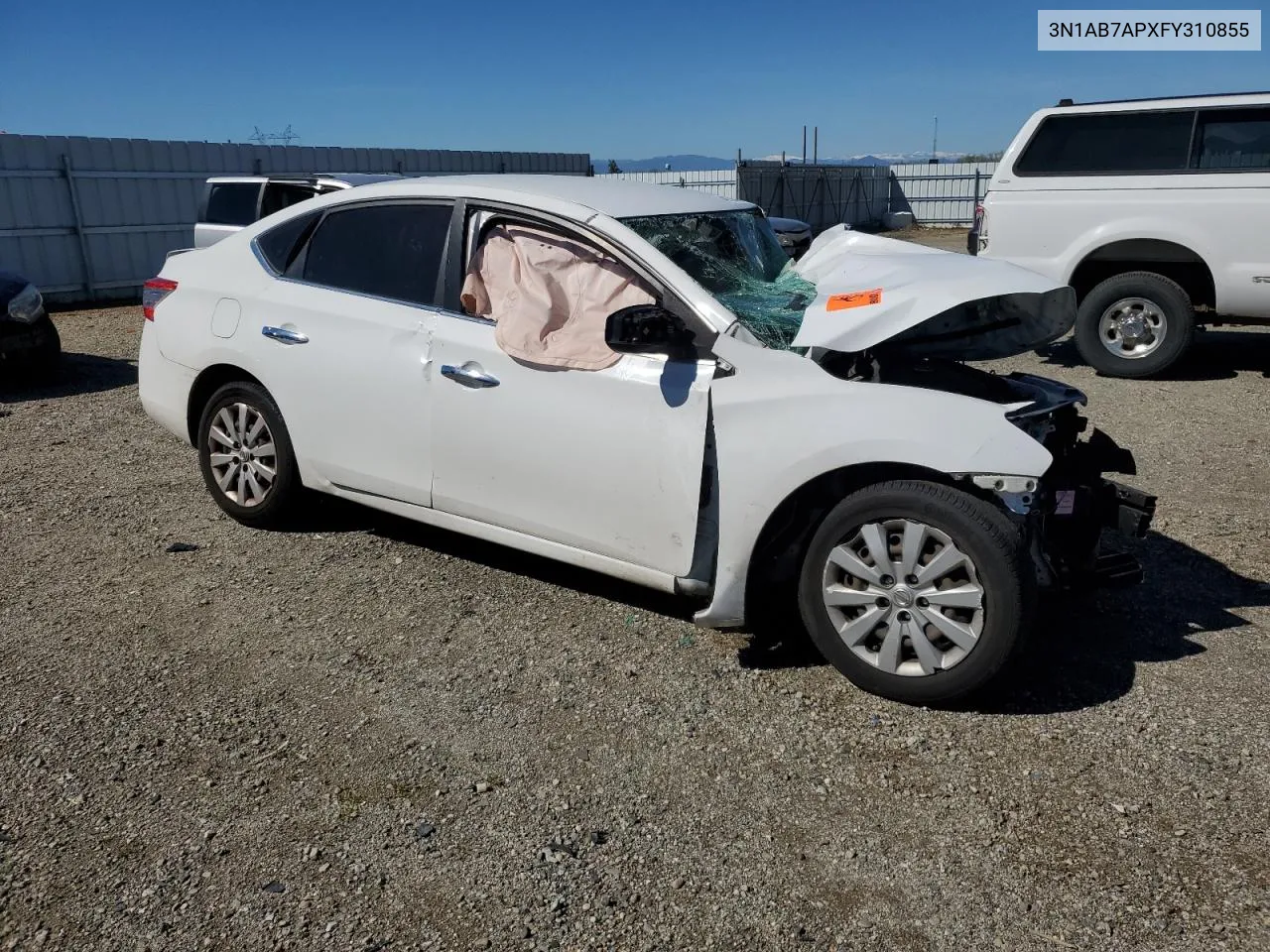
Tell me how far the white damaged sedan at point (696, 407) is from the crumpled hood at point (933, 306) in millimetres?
14

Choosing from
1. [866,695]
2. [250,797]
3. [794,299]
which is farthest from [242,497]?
[866,695]

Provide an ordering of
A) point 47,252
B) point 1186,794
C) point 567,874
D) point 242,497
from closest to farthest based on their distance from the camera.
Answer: point 567,874 < point 1186,794 < point 242,497 < point 47,252

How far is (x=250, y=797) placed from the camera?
10.3ft

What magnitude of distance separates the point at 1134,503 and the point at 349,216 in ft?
11.7

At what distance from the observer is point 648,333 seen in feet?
12.0

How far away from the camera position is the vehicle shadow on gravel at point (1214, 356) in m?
9.49

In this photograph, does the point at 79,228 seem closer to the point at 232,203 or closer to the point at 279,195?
the point at 232,203

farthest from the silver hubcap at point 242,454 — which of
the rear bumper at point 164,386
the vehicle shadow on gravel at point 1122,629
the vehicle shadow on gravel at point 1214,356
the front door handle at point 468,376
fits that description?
the vehicle shadow on gravel at point 1214,356

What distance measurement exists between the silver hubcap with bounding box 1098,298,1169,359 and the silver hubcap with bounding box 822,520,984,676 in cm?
676

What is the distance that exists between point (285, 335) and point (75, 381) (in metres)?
6.12

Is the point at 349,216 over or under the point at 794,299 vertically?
over

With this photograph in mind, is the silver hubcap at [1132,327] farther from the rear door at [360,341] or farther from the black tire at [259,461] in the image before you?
the black tire at [259,461]

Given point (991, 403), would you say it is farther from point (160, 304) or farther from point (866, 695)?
point (160, 304)

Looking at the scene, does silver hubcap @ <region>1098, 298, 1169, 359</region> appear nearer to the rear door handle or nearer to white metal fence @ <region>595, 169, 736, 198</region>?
the rear door handle
